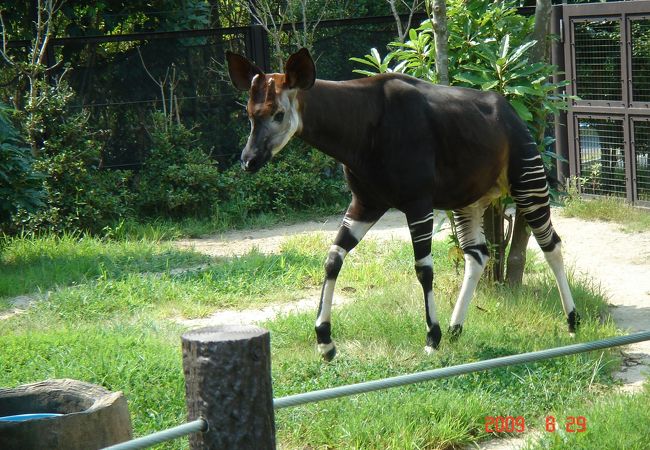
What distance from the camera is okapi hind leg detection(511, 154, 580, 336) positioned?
577 centimetres

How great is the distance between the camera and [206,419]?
2.58m

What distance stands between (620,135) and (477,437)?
6499 millimetres

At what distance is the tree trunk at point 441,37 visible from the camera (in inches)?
241

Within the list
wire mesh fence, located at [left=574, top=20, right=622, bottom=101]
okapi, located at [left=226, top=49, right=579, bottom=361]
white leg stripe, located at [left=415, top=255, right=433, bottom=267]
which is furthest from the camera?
wire mesh fence, located at [left=574, top=20, right=622, bottom=101]

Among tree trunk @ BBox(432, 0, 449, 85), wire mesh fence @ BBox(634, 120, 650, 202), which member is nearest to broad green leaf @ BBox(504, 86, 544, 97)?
tree trunk @ BBox(432, 0, 449, 85)

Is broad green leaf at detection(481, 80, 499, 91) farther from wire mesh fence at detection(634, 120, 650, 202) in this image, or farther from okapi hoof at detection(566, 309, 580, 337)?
wire mesh fence at detection(634, 120, 650, 202)

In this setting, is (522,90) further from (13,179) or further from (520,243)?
(13,179)

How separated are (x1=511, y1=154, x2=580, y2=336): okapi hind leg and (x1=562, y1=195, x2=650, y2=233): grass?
351cm

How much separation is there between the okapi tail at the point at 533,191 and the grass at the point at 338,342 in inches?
20.4

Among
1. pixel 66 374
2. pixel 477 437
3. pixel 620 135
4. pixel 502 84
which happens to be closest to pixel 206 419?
pixel 477 437

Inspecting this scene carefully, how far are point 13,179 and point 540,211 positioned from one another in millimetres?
4779

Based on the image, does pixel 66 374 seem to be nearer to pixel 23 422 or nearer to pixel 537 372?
pixel 23 422

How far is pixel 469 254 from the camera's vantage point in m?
5.96

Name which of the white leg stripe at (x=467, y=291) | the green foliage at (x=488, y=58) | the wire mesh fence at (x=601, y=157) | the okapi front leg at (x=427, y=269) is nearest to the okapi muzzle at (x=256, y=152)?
the okapi front leg at (x=427, y=269)
